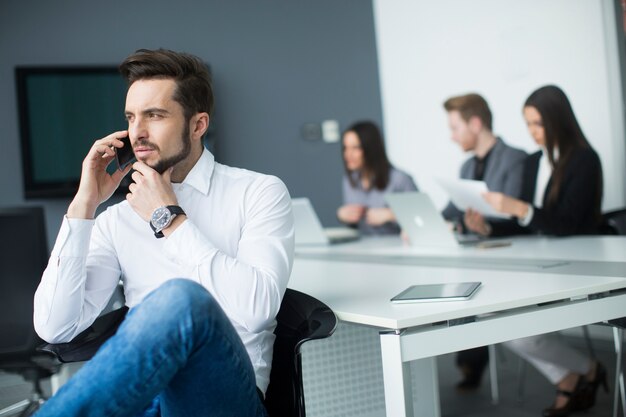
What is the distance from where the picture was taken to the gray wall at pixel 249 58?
5148 mm

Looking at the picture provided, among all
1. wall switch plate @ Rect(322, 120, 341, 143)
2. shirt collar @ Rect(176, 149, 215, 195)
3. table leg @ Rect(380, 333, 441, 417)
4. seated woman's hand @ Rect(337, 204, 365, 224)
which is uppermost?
wall switch plate @ Rect(322, 120, 341, 143)

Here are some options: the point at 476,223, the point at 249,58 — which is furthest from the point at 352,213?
the point at 249,58

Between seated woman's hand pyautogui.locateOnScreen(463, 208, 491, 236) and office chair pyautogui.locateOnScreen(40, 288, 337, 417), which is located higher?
seated woman's hand pyautogui.locateOnScreen(463, 208, 491, 236)

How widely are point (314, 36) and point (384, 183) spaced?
1.97 m

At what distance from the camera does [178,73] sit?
1.96 meters

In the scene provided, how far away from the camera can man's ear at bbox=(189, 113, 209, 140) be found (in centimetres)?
203

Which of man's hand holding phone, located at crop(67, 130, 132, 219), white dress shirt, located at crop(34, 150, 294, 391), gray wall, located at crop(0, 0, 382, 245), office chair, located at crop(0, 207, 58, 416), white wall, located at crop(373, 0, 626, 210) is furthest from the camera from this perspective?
gray wall, located at crop(0, 0, 382, 245)

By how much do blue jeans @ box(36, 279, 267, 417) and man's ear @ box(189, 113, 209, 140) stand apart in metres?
0.67

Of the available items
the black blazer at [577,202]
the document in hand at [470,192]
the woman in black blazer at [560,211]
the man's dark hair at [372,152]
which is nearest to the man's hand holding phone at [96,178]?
the document in hand at [470,192]

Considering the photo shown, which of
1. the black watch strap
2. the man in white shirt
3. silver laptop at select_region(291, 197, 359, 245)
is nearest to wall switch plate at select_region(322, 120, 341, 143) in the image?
silver laptop at select_region(291, 197, 359, 245)

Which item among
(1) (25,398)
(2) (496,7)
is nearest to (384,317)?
(1) (25,398)

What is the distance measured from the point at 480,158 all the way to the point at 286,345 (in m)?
2.86

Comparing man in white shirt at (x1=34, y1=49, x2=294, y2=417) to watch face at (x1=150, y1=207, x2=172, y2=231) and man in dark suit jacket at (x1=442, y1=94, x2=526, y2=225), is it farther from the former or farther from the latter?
man in dark suit jacket at (x1=442, y1=94, x2=526, y2=225)

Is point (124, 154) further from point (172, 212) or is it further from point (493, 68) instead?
point (493, 68)
